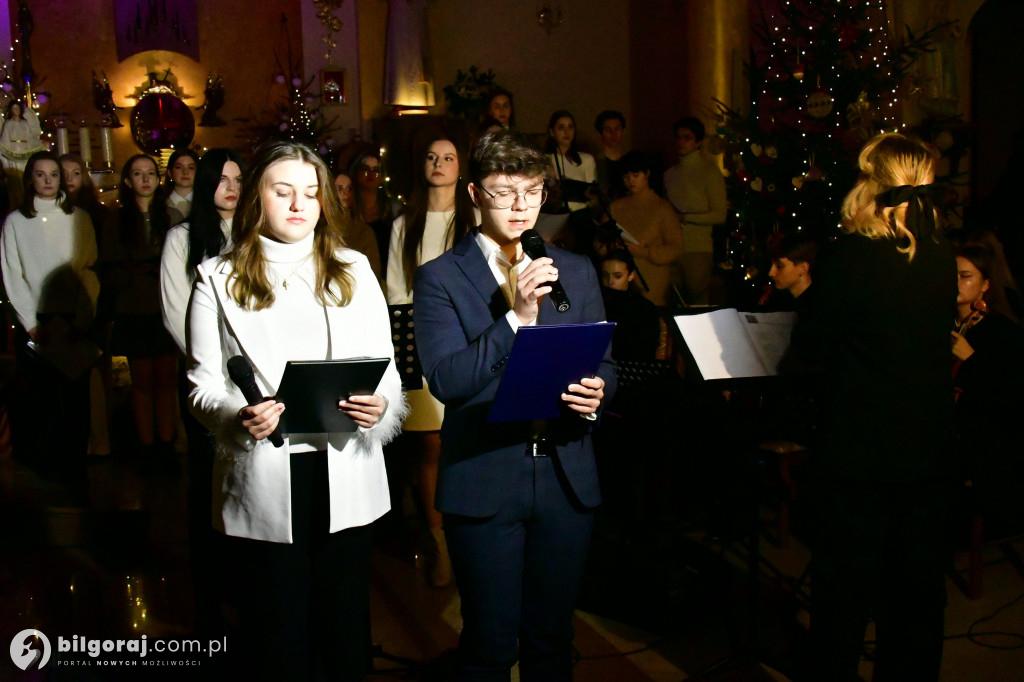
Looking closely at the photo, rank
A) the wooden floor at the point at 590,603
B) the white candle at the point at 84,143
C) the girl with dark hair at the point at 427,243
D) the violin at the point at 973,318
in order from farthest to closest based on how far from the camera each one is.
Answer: the white candle at the point at 84,143 < the girl with dark hair at the point at 427,243 < the violin at the point at 973,318 < the wooden floor at the point at 590,603

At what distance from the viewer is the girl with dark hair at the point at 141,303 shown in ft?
17.0

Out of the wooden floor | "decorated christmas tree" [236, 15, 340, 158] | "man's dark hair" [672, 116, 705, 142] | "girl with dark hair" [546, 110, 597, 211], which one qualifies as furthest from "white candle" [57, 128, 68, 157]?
"man's dark hair" [672, 116, 705, 142]

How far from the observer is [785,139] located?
5648mm

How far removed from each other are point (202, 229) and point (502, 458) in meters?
1.48

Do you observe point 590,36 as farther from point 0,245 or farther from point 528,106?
point 0,245

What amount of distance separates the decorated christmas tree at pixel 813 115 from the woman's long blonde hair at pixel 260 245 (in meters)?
3.75

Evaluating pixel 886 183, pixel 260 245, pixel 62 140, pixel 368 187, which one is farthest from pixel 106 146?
pixel 886 183

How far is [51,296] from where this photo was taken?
17.1ft

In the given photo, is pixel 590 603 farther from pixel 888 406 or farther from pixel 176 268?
pixel 176 268

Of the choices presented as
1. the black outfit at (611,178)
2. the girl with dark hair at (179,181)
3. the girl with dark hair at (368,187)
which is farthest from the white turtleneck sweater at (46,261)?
the black outfit at (611,178)

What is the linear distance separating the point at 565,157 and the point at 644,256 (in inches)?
40.3

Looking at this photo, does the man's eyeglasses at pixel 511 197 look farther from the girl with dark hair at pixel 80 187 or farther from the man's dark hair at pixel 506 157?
the girl with dark hair at pixel 80 187

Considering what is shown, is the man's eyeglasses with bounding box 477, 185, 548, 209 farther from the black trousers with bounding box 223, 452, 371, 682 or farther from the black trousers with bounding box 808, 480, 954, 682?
the black trousers with bounding box 808, 480, 954, 682

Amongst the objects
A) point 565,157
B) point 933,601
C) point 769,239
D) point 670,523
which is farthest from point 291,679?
point 565,157
